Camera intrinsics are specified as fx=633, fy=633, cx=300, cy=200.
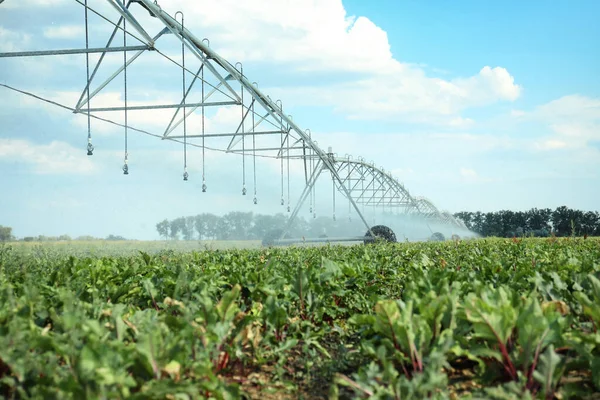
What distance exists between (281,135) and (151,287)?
16008mm

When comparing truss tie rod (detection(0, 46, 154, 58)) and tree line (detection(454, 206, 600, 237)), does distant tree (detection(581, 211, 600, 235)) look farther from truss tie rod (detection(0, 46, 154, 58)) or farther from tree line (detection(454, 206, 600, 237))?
truss tie rod (detection(0, 46, 154, 58))

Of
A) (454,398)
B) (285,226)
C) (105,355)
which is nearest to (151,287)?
(105,355)

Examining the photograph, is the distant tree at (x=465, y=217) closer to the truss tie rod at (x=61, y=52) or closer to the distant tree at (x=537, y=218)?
the distant tree at (x=537, y=218)

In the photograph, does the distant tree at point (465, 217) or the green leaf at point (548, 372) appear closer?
the green leaf at point (548, 372)

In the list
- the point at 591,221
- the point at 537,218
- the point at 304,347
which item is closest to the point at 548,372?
the point at 304,347

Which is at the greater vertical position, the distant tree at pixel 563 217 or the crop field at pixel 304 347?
the distant tree at pixel 563 217

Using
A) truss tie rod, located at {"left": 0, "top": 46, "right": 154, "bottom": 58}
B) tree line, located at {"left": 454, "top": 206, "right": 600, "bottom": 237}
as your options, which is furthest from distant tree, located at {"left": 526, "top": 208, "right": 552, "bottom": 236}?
truss tie rod, located at {"left": 0, "top": 46, "right": 154, "bottom": 58}

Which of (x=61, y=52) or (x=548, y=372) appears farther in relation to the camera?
(x=61, y=52)

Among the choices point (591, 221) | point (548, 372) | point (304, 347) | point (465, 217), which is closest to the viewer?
point (548, 372)

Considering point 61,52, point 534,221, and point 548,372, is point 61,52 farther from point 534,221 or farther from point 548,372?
point 534,221

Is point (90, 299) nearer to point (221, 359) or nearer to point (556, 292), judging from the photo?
point (221, 359)

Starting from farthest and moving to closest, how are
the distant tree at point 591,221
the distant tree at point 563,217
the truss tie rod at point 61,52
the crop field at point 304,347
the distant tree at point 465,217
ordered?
the distant tree at point 465,217 → the distant tree at point 563,217 → the distant tree at point 591,221 → the truss tie rod at point 61,52 → the crop field at point 304,347

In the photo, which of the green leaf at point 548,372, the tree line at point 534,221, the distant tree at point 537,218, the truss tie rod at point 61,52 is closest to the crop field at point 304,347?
the green leaf at point 548,372

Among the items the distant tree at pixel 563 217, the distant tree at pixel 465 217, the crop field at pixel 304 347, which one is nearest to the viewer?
the crop field at pixel 304 347
